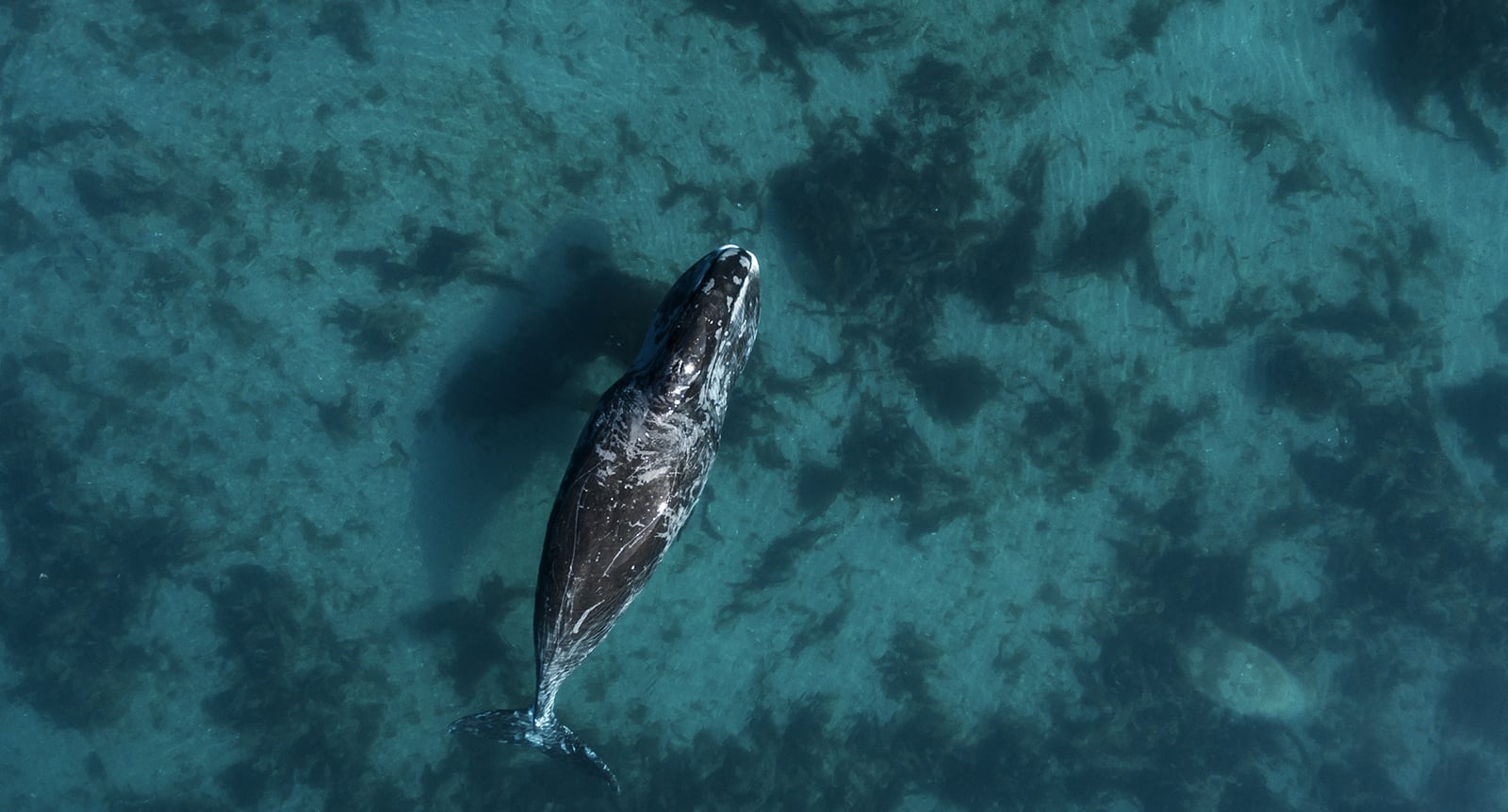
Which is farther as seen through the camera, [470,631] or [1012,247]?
[1012,247]

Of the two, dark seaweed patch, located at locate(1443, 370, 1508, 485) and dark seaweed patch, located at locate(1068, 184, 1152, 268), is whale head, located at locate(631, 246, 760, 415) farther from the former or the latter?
dark seaweed patch, located at locate(1443, 370, 1508, 485)

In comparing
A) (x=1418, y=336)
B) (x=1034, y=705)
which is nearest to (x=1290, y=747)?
(x=1034, y=705)

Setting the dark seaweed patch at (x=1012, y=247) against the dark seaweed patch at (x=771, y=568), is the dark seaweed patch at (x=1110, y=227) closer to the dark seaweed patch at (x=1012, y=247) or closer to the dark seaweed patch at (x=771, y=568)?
the dark seaweed patch at (x=1012, y=247)

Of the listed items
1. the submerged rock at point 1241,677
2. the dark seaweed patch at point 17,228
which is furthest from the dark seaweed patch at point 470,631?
the submerged rock at point 1241,677

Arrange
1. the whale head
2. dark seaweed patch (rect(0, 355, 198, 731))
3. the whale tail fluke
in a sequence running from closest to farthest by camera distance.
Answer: the whale head
the whale tail fluke
dark seaweed patch (rect(0, 355, 198, 731))

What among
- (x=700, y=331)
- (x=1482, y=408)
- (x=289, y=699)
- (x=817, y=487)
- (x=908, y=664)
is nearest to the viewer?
(x=700, y=331)

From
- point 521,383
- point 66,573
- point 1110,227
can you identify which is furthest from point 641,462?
point 66,573

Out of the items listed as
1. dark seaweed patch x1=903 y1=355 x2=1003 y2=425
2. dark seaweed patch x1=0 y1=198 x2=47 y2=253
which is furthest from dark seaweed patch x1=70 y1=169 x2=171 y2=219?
dark seaweed patch x1=903 y1=355 x2=1003 y2=425

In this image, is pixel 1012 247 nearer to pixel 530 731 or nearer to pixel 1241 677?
pixel 1241 677
